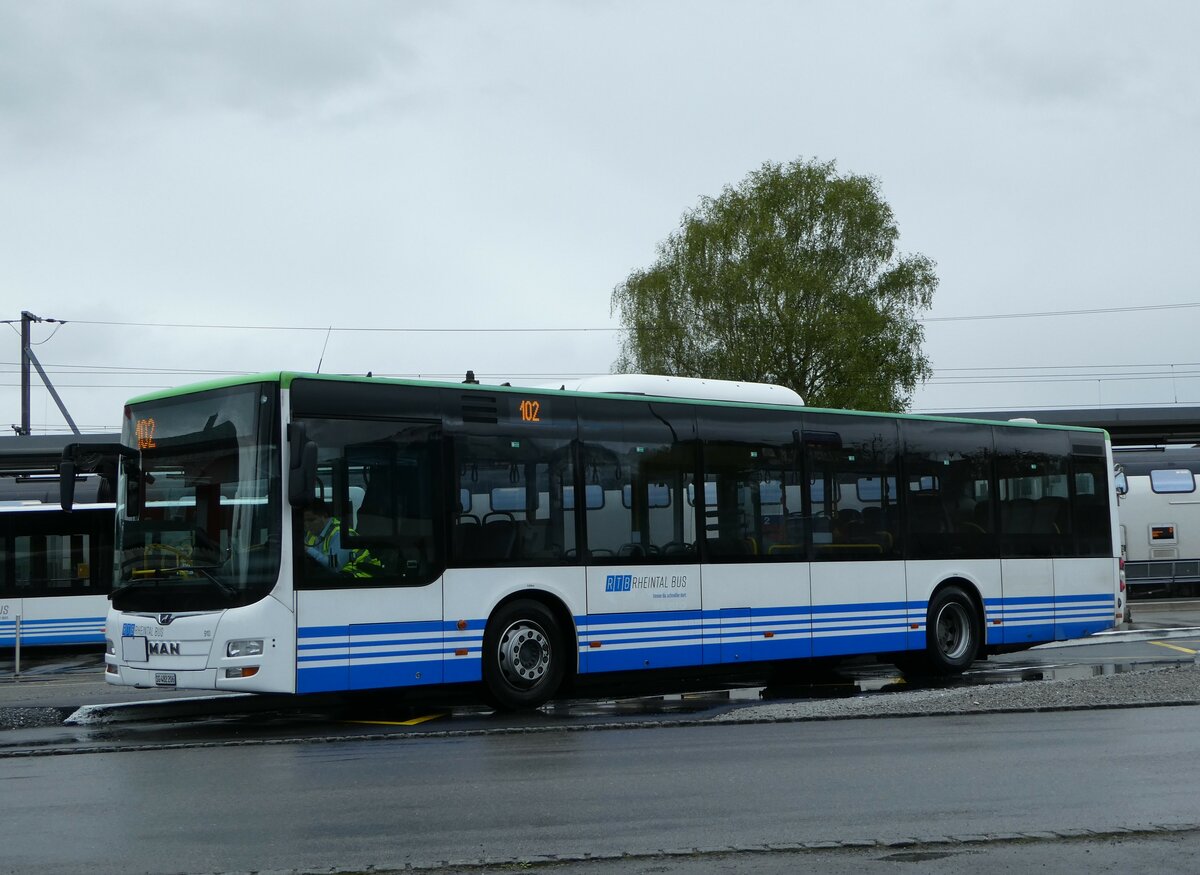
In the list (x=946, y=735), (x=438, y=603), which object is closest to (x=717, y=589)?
(x=438, y=603)

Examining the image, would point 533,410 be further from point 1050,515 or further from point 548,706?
point 1050,515

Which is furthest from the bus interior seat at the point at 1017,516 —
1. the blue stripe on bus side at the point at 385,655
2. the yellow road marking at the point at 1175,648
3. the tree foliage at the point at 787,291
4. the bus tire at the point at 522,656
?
the tree foliage at the point at 787,291

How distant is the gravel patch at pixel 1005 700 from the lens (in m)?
12.8

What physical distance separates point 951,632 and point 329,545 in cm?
854

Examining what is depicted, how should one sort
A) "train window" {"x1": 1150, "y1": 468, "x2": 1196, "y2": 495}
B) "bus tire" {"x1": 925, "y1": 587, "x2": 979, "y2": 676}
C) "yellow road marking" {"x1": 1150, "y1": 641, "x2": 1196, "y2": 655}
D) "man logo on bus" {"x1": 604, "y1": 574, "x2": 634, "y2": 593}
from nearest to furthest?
"man logo on bus" {"x1": 604, "y1": 574, "x2": 634, "y2": 593} → "bus tire" {"x1": 925, "y1": 587, "x2": 979, "y2": 676} → "yellow road marking" {"x1": 1150, "y1": 641, "x2": 1196, "y2": 655} → "train window" {"x1": 1150, "y1": 468, "x2": 1196, "y2": 495}

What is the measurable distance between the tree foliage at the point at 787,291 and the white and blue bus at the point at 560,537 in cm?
3457

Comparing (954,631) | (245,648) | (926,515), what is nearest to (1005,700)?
(926,515)

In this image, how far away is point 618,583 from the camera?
47.6ft

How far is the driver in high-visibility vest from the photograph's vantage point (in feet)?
40.9

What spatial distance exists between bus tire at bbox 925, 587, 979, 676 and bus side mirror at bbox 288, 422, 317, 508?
835 cm

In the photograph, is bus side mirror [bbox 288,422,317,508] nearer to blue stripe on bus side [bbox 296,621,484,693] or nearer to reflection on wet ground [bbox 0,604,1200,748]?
blue stripe on bus side [bbox 296,621,484,693]

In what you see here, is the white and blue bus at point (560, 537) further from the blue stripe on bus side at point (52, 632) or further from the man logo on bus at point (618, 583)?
the blue stripe on bus side at point (52, 632)

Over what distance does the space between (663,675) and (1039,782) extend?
415 inches

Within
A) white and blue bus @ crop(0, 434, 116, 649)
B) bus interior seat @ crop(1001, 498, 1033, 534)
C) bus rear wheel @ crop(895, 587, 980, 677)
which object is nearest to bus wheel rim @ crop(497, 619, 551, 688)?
bus rear wheel @ crop(895, 587, 980, 677)
